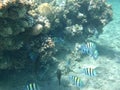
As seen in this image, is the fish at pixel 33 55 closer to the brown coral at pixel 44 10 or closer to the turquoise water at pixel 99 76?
the turquoise water at pixel 99 76

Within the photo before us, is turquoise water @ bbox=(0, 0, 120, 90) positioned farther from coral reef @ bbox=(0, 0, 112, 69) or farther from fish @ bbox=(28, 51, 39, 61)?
fish @ bbox=(28, 51, 39, 61)

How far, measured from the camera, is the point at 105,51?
40.1 ft

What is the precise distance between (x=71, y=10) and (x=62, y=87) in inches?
173

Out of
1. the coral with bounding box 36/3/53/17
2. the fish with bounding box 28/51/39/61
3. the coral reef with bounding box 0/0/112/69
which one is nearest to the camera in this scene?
the coral reef with bounding box 0/0/112/69

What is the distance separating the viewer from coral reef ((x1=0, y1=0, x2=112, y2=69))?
22.2ft

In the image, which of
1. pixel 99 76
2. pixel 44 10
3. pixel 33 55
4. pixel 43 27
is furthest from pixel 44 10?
pixel 99 76

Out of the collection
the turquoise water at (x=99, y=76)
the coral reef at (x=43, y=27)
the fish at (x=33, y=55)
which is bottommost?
the turquoise water at (x=99, y=76)

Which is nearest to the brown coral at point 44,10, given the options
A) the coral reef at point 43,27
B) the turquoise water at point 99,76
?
the coral reef at point 43,27

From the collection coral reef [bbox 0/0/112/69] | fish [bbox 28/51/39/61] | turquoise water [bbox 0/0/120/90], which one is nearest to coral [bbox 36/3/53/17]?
coral reef [bbox 0/0/112/69]

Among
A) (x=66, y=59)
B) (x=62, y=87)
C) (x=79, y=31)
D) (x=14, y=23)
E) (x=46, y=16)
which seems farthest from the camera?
(x=79, y=31)

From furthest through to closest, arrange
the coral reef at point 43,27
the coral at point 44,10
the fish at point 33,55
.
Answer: the coral at point 44,10
the fish at point 33,55
the coral reef at point 43,27

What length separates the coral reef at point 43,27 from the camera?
22.2 feet

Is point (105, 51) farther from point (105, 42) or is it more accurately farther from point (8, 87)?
point (8, 87)

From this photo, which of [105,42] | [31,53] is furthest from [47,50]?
[105,42]
